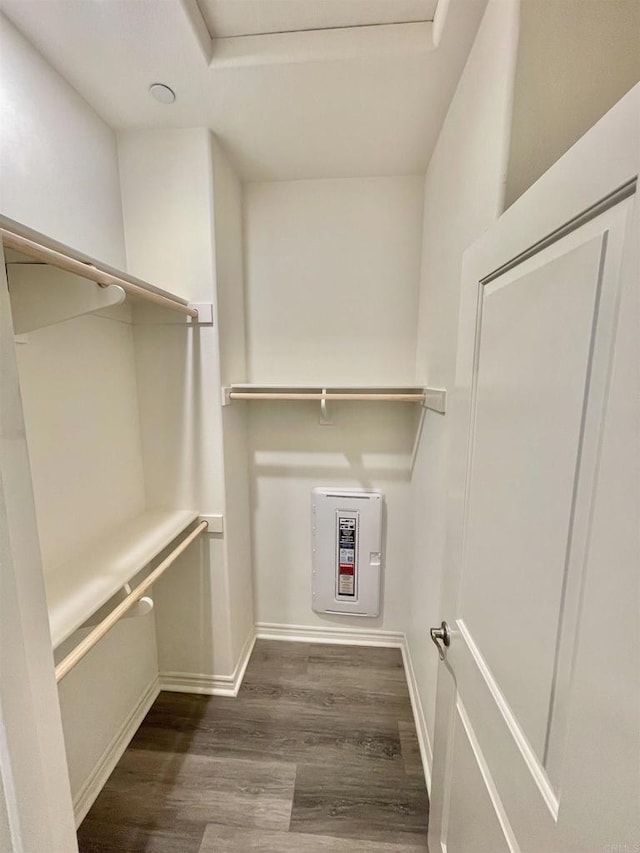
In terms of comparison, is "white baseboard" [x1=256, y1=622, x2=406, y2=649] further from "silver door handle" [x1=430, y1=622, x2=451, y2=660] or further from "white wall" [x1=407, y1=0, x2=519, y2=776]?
"silver door handle" [x1=430, y1=622, x2=451, y2=660]

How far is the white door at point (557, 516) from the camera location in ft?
1.31

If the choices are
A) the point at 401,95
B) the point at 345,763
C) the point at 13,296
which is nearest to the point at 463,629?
the point at 345,763

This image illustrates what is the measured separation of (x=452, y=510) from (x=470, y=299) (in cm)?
57

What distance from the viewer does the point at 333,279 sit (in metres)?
1.91

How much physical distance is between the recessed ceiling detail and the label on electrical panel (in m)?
2.00

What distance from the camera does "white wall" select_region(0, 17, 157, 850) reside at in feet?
3.56

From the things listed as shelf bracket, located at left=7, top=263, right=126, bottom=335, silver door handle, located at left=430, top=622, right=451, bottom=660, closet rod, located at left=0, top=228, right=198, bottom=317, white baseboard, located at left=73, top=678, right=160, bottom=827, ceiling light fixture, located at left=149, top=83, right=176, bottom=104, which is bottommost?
white baseboard, located at left=73, top=678, right=160, bottom=827

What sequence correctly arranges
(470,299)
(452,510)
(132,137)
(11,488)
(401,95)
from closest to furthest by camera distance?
(11,488), (470,299), (452,510), (401,95), (132,137)

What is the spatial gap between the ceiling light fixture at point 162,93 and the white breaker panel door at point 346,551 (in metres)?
→ 1.80

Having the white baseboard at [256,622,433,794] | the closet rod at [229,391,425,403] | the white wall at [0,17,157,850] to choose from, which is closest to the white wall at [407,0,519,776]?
the closet rod at [229,391,425,403]

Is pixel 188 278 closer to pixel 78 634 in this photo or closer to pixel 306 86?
pixel 306 86

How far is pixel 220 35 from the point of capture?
1.16 m

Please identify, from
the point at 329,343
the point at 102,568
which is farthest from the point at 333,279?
the point at 102,568

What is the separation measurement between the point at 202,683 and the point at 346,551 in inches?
39.3
